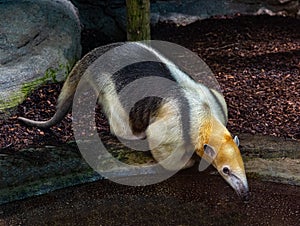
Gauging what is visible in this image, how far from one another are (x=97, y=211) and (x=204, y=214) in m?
0.70

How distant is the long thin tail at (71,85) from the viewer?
517cm

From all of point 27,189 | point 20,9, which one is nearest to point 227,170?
point 27,189

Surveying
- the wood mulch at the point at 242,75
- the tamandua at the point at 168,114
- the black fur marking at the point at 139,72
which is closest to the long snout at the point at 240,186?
the tamandua at the point at 168,114

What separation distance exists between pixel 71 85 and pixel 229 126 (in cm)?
143

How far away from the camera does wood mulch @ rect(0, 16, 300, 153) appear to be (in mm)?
5508

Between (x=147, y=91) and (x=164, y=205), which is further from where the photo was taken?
(x=147, y=91)

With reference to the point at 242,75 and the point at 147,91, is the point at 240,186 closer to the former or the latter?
the point at 147,91

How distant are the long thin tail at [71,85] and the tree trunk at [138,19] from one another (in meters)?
1.02

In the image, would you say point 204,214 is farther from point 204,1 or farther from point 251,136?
point 204,1

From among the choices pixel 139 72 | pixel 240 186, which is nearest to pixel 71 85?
pixel 139 72

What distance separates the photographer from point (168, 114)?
459 centimetres

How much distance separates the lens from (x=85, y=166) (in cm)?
457

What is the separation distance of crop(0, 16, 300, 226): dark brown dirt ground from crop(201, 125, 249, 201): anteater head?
13cm

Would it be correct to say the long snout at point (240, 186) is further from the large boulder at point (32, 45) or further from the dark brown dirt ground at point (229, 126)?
the large boulder at point (32, 45)
